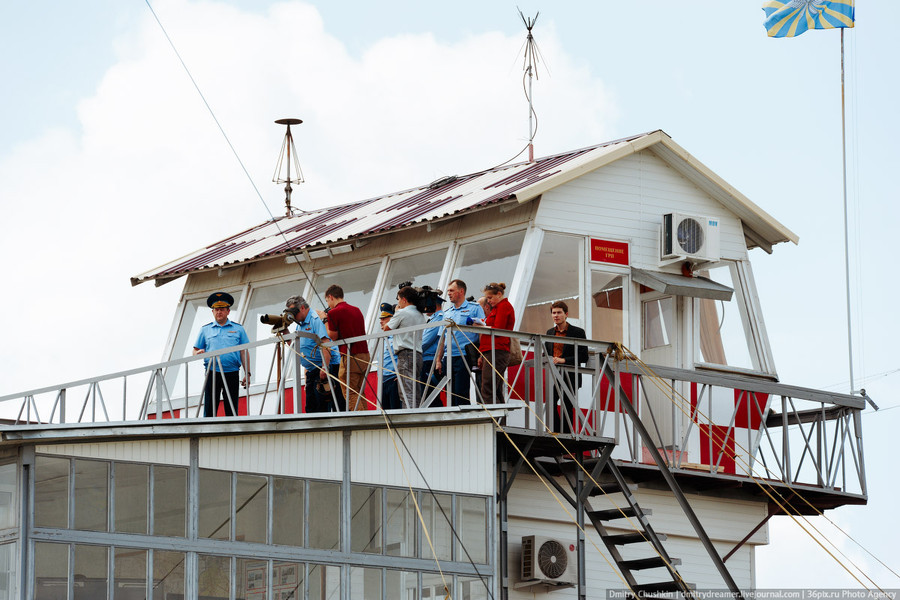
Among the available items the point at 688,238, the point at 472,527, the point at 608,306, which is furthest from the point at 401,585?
the point at 688,238

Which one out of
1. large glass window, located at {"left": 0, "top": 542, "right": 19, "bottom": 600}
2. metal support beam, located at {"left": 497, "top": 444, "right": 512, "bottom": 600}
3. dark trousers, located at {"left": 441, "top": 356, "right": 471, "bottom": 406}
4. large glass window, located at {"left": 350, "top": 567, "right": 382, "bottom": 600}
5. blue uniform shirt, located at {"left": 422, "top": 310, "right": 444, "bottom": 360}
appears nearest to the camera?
large glass window, located at {"left": 0, "top": 542, "right": 19, "bottom": 600}

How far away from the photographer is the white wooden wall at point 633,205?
19.4m

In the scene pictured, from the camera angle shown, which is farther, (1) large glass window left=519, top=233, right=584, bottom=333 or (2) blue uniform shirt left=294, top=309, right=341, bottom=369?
(1) large glass window left=519, top=233, right=584, bottom=333

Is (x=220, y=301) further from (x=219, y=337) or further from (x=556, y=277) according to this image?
(x=556, y=277)

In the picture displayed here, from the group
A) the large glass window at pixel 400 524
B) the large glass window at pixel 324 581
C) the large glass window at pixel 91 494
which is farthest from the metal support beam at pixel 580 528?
the large glass window at pixel 91 494

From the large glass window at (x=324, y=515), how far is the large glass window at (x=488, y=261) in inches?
151

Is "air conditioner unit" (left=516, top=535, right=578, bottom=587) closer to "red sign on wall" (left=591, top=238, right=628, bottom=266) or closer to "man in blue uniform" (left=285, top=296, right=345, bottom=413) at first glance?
"man in blue uniform" (left=285, top=296, right=345, bottom=413)

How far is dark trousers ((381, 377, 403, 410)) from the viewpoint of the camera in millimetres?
17641

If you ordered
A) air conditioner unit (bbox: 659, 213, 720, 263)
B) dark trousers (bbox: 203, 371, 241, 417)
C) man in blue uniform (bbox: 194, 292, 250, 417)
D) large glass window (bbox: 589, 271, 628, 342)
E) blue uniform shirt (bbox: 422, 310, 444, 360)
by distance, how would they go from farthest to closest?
air conditioner unit (bbox: 659, 213, 720, 263) → large glass window (bbox: 589, 271, 628, 342) → man in blue uniform (bbox: 194, 292, 250, 417) → dark trousers (bbox: 203, 371, 241, 417) → blue uniform shirt (bbox: 422, 310, 444, 360)

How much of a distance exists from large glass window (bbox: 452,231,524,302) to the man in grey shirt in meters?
1.88

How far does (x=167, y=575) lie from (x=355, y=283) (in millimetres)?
6961

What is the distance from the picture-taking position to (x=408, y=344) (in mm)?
17266

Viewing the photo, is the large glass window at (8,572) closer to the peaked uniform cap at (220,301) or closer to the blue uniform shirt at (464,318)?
the blue uniform shirt at (464,318)

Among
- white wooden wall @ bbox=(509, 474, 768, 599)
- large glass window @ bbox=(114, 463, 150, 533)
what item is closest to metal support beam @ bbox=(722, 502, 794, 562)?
white wooden wall @ bbox=(509, 474, 768, 599)
